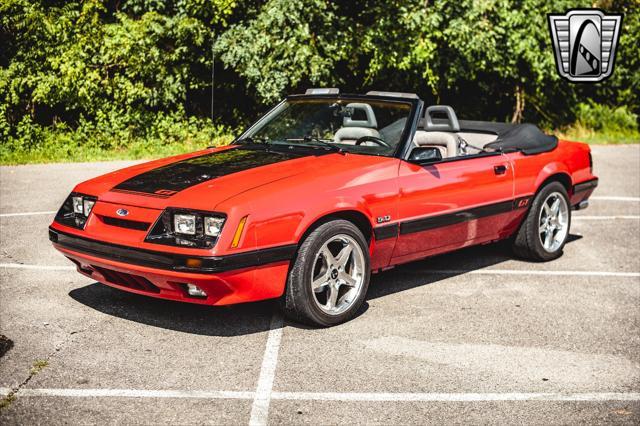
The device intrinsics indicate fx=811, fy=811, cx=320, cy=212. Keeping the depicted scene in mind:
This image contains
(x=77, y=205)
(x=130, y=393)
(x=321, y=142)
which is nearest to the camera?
(x=130, y=393)

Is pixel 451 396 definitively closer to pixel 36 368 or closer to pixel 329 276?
pixel 329 276

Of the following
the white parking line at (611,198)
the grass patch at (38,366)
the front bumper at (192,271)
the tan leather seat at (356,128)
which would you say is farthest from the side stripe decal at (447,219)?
the white parking line at (611,198)

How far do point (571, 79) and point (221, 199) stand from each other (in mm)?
15251

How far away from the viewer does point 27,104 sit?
15414mm

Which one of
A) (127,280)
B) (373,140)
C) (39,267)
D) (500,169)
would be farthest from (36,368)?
(500,169)

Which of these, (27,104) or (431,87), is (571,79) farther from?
(27,104)

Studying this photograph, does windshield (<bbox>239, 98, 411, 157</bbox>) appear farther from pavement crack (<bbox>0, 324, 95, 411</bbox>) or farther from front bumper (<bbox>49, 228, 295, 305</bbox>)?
pavement crack (<bbox>0, 324, 95, 411</bbox>)

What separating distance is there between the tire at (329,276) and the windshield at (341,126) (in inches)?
34.3

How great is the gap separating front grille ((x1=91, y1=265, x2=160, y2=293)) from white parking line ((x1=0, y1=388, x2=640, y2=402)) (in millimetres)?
927

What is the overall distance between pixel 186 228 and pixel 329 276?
103 cm

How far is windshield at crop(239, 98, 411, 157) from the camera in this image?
6.10 m

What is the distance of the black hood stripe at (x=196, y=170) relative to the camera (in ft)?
17.1

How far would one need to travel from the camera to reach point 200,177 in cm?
533

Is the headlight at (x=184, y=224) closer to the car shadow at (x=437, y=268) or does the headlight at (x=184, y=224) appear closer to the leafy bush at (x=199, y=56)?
the car shadow at (x=437, y=268)
